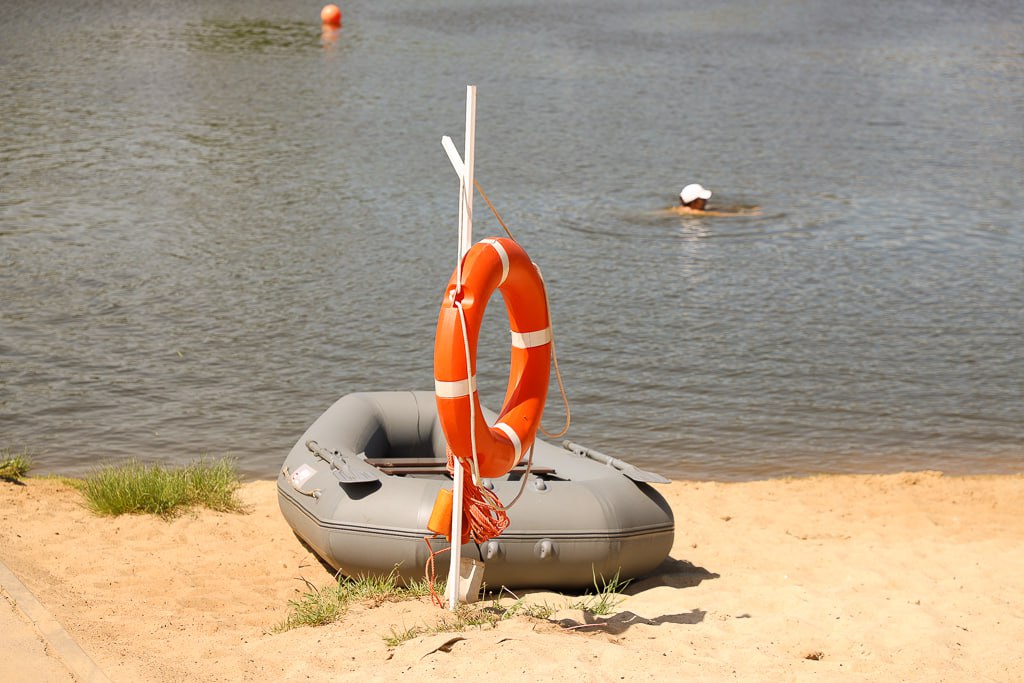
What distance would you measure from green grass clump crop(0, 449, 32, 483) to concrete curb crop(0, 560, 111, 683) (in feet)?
5.96

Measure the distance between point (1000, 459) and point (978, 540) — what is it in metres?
1.98

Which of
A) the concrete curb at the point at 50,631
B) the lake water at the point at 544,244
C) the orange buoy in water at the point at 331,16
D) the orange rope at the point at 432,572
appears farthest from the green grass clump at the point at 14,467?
the orange buoy in water at the point at 331,16

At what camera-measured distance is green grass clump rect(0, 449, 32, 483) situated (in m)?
7.23

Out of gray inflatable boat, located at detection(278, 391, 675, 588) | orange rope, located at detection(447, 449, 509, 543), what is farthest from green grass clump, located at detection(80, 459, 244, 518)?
orange rope, located at detection(447, 449, 509, 543)

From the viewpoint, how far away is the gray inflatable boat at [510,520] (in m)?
5.86

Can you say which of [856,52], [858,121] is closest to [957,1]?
[856,52]

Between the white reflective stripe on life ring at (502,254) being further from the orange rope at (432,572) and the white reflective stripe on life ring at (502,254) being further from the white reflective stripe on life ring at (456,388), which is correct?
the orange rope at (432,572)

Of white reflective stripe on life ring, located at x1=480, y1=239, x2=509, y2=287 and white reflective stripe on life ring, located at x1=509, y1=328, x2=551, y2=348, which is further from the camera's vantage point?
white reflective stripe on life ring, located at x1=509, y1=328, x2=551, y2=348

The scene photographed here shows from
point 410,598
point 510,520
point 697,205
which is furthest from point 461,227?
point 697,205

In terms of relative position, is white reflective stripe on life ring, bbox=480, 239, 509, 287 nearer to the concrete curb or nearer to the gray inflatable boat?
the gray inflatable boat

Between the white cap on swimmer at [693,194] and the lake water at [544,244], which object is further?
the white cap on swimmer at [693,194]

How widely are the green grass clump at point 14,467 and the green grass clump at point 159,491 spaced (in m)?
0.43

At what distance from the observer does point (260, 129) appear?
1833cm

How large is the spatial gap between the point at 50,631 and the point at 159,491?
207 cm
